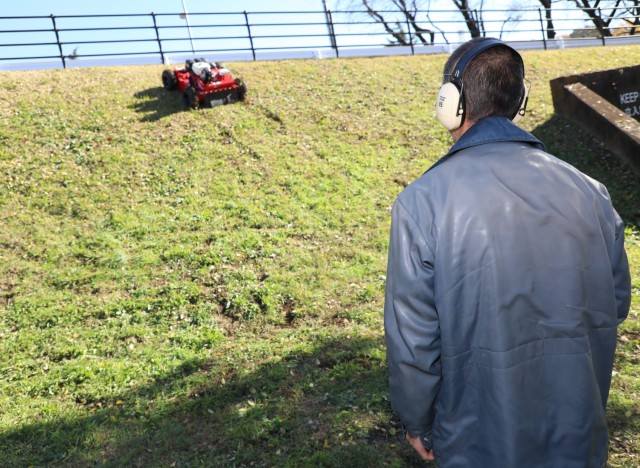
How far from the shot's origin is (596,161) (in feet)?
35.8

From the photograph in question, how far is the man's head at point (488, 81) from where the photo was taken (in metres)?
2.15

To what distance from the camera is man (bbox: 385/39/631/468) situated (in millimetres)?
1951

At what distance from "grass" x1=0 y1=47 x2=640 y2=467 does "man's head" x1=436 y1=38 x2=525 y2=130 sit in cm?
290

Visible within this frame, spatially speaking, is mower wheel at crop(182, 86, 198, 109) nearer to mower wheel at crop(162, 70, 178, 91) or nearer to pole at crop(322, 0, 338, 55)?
mower wheel at crop(162, 70, 178, 91)

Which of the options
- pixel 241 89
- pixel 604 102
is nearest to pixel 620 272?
pixel 604 102

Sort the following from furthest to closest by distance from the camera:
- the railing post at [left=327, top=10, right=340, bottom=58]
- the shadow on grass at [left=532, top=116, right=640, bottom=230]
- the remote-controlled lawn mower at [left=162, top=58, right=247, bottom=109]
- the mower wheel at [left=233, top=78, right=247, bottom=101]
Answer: the railing post at [left=327, top=10, right=340, bottom=58] < the mower wheel at [left=233, top=78, right=247, bottom=101] < the remote-controlled lawn mower at [left=162, top=58, right=247, bottom=109] < the shadow on grass at [left=532, top=116, right=640, bottom=230]

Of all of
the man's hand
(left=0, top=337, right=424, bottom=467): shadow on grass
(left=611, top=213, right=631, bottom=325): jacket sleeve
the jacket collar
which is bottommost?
(left=0, top=337, right=424, bottom=467): shadow on grass

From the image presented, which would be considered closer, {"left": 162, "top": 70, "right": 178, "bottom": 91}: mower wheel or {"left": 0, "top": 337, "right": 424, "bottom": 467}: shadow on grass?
{"left": 0, "top": 337, "right": 424, "bottom": 467}: shadow on grass

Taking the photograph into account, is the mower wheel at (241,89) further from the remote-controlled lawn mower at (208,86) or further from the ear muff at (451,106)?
the ear muff at (451,106)

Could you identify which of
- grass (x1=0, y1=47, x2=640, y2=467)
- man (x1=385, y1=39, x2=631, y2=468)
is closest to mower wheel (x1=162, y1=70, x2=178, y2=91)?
grass (x1=0, y1=47, x2=640, y2=467)

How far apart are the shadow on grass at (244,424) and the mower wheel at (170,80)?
930 cm

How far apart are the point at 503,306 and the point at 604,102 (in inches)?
445

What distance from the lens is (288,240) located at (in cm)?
857

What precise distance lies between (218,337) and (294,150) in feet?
19.1
